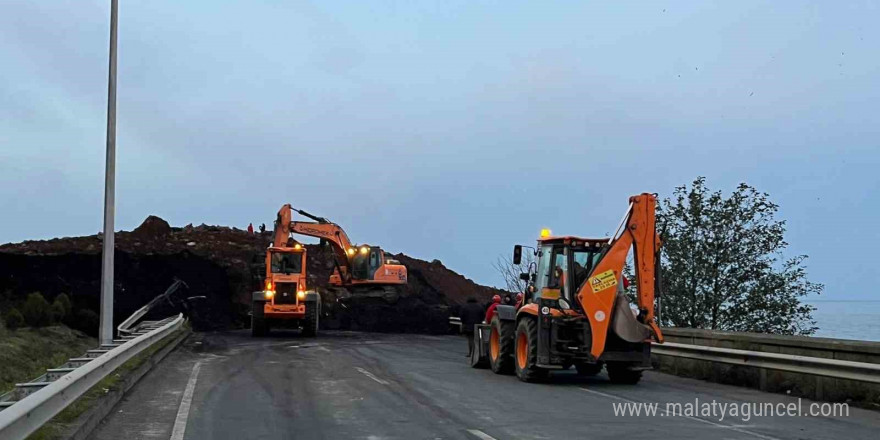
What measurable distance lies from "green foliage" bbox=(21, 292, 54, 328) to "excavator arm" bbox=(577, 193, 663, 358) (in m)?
22.7

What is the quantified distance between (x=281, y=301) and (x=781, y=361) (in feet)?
68.9

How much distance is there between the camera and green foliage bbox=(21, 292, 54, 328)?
31141mm

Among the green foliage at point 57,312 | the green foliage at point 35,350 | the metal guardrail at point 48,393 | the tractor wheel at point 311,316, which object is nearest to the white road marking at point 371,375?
the metal guardrail at point 48,393

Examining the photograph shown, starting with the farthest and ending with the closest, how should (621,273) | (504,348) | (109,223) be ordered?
1. (109,223)
2. (504,348)
3. (621,273)

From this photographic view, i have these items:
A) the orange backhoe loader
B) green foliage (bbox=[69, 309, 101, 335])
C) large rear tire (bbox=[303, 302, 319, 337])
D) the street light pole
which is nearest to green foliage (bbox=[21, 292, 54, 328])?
green foliage (bbox=[69, 309, 101, 335])

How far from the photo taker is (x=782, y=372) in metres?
15.6

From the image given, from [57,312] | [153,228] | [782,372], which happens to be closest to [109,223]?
[782,372]

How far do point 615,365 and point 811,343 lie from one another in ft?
12.1

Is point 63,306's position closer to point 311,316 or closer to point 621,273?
point 311,316

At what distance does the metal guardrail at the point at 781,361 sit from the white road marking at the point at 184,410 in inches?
386

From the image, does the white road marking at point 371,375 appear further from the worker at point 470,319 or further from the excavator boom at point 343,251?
the excavator boom at point 343,251

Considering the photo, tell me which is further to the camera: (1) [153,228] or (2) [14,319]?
(1) [153,228]

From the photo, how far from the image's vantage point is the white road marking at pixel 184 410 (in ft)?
34.0

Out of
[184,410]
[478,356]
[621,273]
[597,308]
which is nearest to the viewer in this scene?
[184,410]
